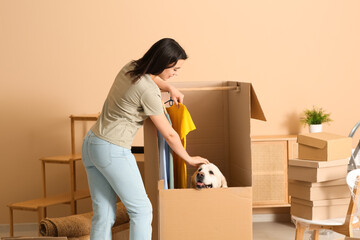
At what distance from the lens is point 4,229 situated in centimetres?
449

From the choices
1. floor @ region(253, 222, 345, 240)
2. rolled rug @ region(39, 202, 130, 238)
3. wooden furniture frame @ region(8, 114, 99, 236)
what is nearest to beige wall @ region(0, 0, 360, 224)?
wooden furniture frame @ region(8, 114, 99, 236)

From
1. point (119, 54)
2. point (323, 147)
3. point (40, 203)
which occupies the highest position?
point (119, 54)

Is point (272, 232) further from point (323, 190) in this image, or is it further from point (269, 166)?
point (323, 190)

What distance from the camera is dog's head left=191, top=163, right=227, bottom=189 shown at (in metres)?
2.76

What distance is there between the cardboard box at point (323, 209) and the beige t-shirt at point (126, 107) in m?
0.92

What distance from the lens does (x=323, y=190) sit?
3.00 m

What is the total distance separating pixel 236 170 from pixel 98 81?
5.35 feet

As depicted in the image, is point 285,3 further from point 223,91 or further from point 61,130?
point 61,130

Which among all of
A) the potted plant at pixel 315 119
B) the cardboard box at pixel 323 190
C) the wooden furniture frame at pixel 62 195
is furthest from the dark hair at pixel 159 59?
the potted plant at pixel 315 119

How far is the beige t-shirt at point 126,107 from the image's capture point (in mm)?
2602

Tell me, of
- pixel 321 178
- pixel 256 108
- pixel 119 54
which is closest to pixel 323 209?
pixel 321 178

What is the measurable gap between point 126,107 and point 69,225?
0.82m

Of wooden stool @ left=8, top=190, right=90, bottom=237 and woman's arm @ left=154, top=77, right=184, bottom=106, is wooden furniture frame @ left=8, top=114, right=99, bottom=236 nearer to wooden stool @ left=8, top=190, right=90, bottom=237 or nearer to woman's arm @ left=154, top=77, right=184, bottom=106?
wooden stool @ left=8, top=190, right=90, bottom=237

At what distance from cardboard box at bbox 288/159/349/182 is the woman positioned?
704 millimetres
